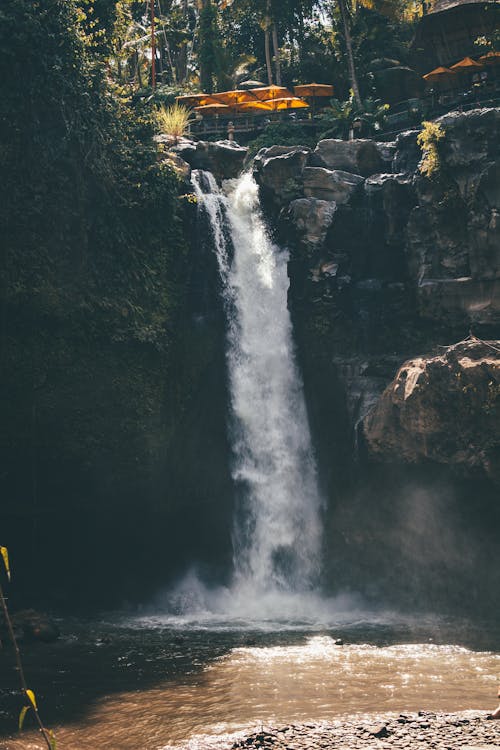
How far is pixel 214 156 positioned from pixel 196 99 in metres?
8.26

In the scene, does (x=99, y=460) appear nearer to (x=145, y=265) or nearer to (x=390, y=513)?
(x=145, y=265)

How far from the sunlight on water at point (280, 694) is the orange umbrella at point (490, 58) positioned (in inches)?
1020

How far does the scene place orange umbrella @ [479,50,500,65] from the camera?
34.2 m

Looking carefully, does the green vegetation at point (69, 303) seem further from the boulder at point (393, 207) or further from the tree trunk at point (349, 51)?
the tree trunk at point (349, 51)

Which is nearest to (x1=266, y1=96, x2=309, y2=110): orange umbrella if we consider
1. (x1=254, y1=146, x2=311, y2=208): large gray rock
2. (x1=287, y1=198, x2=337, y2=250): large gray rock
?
(x1=254, y1=146, x2=311, y2=208): large gray rock

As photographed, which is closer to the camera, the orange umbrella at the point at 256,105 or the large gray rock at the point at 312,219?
the large gray rock at the point at 312,219

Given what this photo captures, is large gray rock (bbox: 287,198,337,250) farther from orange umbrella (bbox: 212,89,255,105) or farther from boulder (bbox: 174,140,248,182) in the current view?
orange umbrella (bbox: 212,89,255,105)

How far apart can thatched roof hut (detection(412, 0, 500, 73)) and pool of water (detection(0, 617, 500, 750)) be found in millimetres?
28170

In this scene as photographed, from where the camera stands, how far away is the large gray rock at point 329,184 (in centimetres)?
2870

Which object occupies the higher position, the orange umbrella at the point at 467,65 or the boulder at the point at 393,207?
the orange umbrella at the point at 467,65

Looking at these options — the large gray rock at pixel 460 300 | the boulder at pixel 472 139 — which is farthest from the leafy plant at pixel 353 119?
the large gray rock at pixel 460 300

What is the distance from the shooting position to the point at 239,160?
3328cm

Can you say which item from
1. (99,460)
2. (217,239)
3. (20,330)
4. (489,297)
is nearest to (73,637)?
(99,460)

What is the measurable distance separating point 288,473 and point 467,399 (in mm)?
6447
